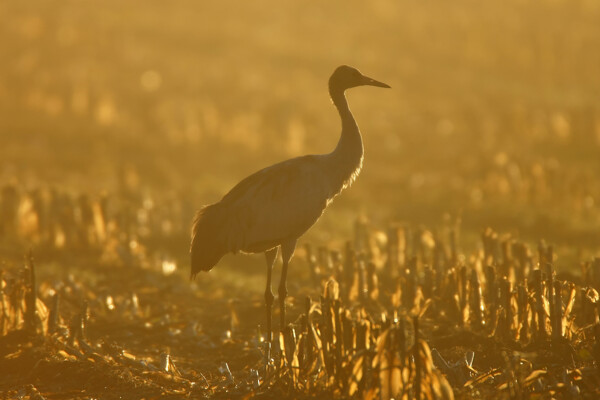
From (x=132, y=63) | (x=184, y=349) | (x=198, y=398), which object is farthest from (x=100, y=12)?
(x=198, y=398)

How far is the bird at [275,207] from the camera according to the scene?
10.7 m

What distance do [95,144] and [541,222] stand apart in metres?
10.8

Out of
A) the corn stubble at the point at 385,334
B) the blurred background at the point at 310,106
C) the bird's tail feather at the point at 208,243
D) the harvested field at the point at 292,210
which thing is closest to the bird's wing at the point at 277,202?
the bird's tail feather at the point at 208,243

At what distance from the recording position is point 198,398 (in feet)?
27.7

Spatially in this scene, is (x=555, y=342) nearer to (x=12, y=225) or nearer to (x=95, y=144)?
(x=12, y=225)

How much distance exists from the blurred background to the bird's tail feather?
4434 millimetres

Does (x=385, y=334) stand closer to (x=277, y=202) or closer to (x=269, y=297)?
(x=269, y=297)

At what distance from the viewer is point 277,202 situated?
10.7 metres

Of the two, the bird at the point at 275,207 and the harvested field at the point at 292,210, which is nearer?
the harvested field at the point at 292,210

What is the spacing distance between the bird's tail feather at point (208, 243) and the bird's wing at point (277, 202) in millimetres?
126

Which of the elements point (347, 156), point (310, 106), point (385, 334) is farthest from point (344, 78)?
point (310, 106)

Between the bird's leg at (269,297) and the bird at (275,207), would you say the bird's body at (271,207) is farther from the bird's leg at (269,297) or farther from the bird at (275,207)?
the bird's leg at (269,297)

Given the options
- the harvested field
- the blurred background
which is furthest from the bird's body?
the blurred background

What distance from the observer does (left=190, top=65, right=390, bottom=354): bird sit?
10656mm
